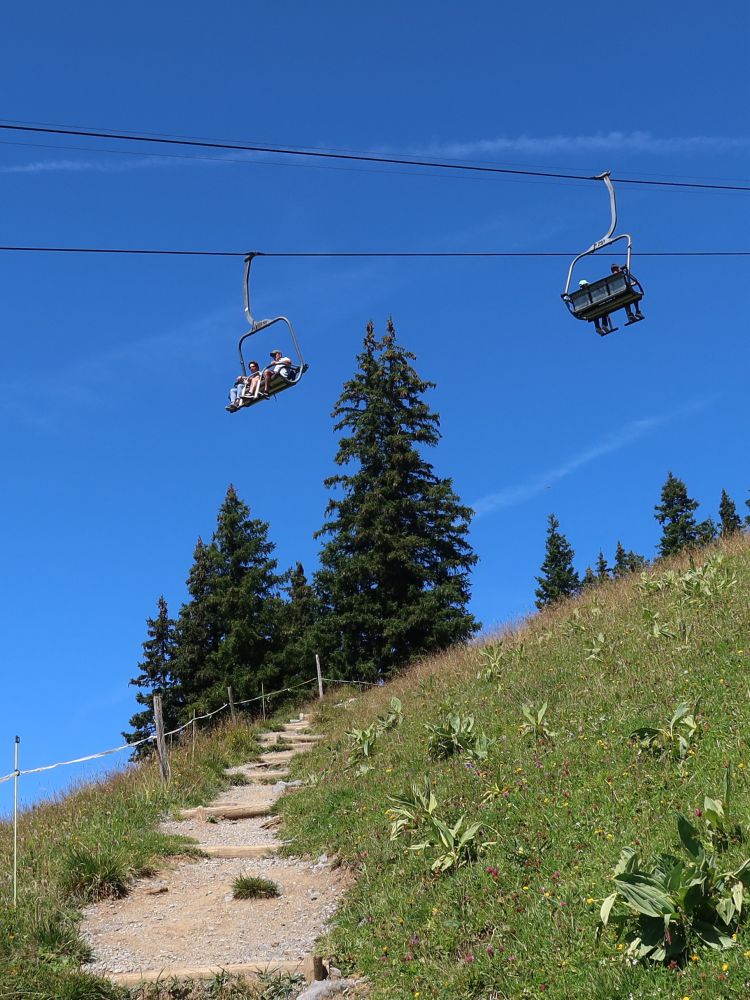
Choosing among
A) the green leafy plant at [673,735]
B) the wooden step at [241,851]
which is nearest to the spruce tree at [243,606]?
the wooden step at [241,851]

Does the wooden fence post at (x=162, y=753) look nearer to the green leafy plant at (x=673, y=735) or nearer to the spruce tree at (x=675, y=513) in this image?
the green leafy plant at (x=673, y=735)

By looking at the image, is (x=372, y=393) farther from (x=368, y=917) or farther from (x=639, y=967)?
(x=639, y=967)

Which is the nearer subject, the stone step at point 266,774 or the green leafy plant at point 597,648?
the green leafy plant at point 597,648

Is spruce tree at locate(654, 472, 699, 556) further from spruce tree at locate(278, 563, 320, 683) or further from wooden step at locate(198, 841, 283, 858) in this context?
wooden step at locate(198, 841, 283, 858)

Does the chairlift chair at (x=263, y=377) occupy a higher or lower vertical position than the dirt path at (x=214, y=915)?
higher

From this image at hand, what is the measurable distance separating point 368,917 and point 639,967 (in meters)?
3.59

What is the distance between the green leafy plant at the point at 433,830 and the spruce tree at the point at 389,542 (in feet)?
60.3

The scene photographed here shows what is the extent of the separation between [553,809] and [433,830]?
150cm

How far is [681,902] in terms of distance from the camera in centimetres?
562

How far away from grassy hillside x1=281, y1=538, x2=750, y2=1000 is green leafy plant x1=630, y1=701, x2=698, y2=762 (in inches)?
1.2

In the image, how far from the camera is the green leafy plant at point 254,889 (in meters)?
10.3

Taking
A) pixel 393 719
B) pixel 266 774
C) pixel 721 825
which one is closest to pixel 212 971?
pixel 721 825

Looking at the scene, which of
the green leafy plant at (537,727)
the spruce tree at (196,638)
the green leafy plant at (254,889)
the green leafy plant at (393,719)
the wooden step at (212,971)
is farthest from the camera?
the spruce tree at (196,638)

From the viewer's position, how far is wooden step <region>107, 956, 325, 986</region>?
26.0 ft
